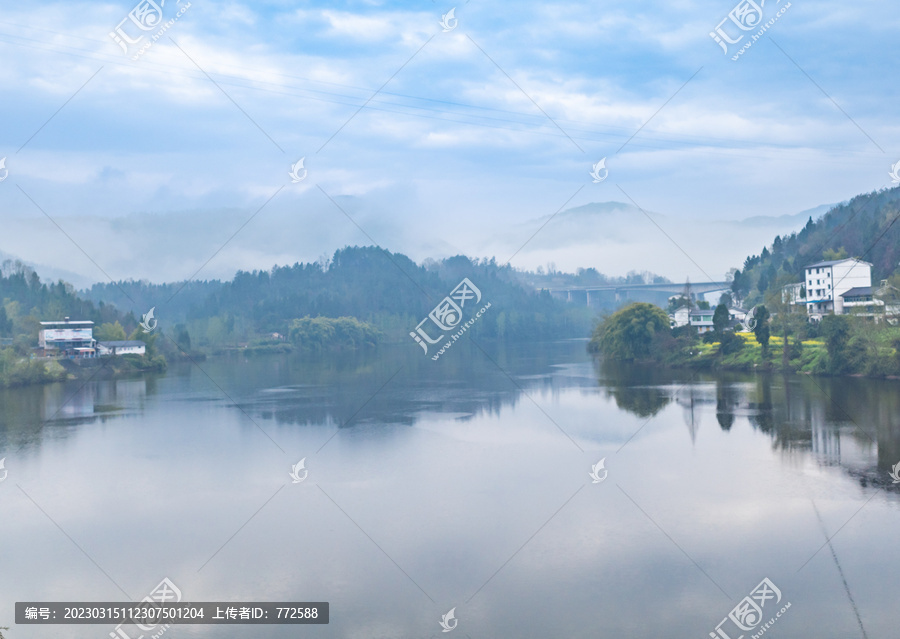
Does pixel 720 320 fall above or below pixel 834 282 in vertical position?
below

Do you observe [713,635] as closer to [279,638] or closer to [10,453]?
[279,638]

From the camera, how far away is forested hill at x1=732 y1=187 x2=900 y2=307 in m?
35.5

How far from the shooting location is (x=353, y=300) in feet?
225

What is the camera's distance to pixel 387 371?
102ft

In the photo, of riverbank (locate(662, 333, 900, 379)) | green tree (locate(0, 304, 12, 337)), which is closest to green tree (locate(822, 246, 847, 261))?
riverbank (locate(662, 333, 900, 379))

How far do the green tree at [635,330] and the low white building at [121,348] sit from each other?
20433 millimetres

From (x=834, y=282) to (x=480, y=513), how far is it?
26679mm

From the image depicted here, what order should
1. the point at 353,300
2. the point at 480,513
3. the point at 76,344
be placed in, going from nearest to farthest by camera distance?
the point at 480,513
the point at 76,344
the point at 353,300

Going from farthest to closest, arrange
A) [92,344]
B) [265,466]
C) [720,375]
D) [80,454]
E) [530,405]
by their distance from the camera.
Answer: [92,344], [720,375], [530,405], [80,454], [265,466]

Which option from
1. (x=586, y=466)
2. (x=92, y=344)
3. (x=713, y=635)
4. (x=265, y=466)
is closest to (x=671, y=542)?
(x=713, y=635)

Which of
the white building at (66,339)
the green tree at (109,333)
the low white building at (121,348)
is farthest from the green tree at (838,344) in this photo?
the green tree at (109,333)

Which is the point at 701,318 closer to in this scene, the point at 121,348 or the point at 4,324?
the point at 121,348

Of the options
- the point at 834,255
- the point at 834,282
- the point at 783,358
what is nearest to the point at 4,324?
the point at 783,358

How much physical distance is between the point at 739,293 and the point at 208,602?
41166 millimetres
